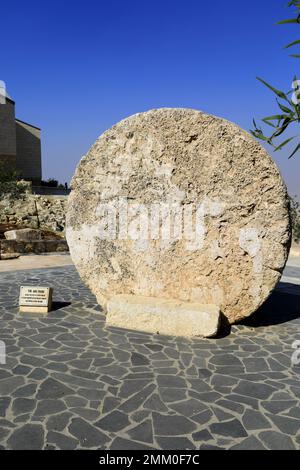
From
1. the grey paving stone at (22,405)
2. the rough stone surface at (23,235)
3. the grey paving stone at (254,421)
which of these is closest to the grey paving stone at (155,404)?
the grey paving stone at (254,421)

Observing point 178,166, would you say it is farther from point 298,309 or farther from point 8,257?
point 8,257

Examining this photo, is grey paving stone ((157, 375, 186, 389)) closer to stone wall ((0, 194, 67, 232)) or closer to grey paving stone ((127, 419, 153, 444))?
grey paving stone ((127, 419, 153, 444))

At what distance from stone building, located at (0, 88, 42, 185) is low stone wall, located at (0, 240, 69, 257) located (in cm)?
2955

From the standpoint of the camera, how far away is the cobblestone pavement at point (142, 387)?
3316mm

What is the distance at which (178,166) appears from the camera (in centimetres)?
620

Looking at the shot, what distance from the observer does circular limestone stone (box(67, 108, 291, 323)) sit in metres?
5.86

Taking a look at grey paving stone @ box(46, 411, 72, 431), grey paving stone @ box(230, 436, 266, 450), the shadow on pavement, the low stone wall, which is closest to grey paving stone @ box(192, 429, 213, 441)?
grey paving stone @ box(230, 436, 266, 450)

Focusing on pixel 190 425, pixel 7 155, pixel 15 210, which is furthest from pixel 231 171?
pixel 7 155

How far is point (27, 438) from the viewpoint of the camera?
10.6 ft

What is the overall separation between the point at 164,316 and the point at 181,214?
5.19ft

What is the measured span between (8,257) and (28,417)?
1023 cm

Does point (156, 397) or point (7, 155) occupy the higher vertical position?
point (7, 155)

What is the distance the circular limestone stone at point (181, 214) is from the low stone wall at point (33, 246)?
8.17 meters

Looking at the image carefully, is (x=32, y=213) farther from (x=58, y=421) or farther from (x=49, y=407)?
(x=58, y=421)
